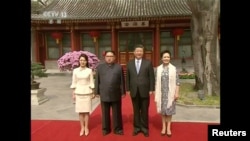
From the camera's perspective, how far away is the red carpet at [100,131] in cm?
456

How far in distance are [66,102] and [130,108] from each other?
7.31 ft

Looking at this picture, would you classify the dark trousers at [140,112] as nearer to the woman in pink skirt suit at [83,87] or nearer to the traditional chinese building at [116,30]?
the woman in pink skirt suit at [83,87]

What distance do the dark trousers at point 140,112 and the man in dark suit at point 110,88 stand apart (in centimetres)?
28

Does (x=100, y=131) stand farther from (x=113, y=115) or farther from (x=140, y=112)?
(x=140, y=112)

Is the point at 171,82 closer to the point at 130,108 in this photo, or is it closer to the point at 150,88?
the point at 150,88

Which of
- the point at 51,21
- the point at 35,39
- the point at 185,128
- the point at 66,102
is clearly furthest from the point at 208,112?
the point at 35,39

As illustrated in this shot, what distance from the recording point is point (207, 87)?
8.20 meters

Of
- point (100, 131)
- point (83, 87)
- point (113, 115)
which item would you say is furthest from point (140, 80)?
point (100, 131)

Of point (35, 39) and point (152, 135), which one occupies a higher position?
point (35, 39)

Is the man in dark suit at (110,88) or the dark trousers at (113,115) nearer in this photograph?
the man in dark suit at (110,88)

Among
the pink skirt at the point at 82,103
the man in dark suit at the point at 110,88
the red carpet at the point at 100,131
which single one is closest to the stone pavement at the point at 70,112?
the red carpet at the point at 100,131

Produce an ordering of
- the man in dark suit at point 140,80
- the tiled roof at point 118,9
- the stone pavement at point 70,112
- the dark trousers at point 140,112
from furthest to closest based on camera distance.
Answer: the tiled roof at point 118,9, the stone pavement at point 70,112, the dark trousers at point 140,112, the man in dark suit at point 140,80

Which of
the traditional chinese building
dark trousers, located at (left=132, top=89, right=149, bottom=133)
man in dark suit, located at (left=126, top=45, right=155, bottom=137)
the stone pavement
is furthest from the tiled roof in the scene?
dark trousers, located at (left=132, top=89, right=149, bottom=133)

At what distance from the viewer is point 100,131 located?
491cm
